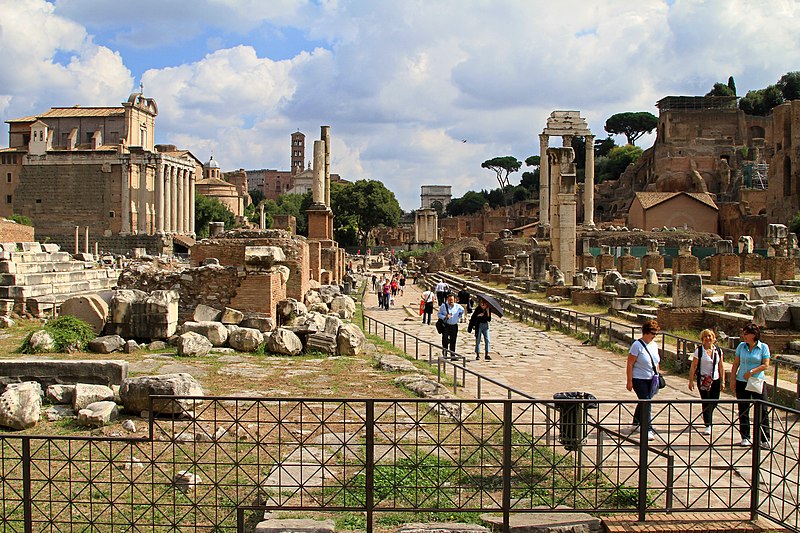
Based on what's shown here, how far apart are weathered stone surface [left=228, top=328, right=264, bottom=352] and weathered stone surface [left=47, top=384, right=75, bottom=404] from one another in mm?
4501

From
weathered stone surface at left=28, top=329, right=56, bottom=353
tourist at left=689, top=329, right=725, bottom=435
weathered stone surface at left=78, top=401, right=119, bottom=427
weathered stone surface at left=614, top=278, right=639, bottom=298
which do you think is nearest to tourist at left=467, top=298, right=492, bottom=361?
tourist at left=689, top=329, right=725, bottom=435

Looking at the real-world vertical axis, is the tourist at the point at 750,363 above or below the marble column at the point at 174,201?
below

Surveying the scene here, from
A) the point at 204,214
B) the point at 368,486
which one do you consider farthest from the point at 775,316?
the point at 204,214

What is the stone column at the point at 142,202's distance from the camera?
7700 centimetres

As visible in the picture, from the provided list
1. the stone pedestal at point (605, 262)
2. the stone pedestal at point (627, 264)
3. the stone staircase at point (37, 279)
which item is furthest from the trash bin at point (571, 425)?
the stone pedestal at point (605, 262)

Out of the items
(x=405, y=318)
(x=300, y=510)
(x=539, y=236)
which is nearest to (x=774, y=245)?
(x=405, y=318)

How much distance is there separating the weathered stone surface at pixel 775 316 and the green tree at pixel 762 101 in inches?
3561

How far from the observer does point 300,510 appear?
5500mm

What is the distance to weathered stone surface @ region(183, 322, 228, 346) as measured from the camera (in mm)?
13156

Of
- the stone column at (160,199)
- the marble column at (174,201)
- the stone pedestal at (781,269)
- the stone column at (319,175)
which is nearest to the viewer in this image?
the stone pedestal at (781,269)

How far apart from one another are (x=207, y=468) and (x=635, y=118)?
115 m

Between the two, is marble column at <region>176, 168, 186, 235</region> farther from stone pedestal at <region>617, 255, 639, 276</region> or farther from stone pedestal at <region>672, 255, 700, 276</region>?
stone pedestal at <region>672, 255, 700, 276</region>

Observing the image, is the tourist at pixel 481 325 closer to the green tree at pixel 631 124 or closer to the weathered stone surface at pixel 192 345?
the weathered stone surface at pixel 192 345

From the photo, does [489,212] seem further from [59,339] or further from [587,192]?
[59,339]
